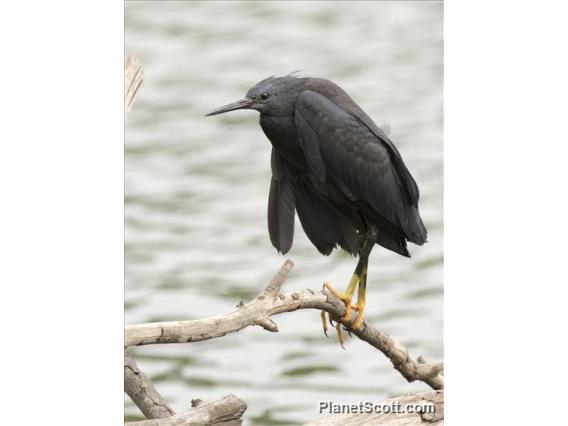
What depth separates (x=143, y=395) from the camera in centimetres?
557

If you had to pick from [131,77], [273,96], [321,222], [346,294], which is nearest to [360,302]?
[346,294]

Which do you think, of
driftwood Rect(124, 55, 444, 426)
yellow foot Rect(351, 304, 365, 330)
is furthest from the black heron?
driftwood Rect(124, 55, 444, 426)

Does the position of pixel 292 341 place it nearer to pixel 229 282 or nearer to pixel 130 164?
pixel 229 282

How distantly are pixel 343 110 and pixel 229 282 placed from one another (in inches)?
62.0

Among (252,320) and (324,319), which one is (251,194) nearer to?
(324,319)

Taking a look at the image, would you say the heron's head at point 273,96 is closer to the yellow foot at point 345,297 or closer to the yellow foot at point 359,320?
the yellow foot at point 345,297

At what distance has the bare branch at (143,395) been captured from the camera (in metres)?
5.55

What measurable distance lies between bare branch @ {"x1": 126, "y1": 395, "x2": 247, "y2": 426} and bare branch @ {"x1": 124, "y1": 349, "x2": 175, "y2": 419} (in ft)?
0.96

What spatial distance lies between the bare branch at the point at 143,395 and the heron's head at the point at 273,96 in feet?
4.49

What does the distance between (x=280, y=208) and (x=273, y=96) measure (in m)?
0.57

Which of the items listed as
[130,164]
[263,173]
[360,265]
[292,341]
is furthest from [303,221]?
[130,164]

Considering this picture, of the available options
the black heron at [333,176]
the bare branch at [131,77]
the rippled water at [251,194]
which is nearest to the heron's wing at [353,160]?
the black heron at [333,176]

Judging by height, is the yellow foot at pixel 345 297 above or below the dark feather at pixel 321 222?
below

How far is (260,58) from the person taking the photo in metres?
7.93
